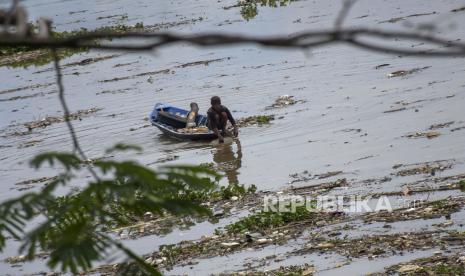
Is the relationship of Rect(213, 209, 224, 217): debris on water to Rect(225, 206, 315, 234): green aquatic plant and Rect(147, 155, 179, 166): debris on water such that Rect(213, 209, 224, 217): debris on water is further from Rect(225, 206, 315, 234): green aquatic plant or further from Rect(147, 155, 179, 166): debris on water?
Rect(147, 155, 179, 166): debris on water

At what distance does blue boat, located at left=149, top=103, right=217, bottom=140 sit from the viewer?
20484 millimetres

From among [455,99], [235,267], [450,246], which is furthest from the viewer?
[455,99]

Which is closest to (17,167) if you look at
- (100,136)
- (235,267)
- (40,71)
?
(100,136)

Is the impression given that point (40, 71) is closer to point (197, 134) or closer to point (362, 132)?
point (197, 134)

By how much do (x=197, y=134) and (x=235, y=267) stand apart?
10.1 meters

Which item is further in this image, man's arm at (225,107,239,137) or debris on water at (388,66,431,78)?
debris on water at (388,66,431,78)

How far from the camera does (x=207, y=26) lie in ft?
131

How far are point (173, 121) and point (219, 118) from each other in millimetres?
2418

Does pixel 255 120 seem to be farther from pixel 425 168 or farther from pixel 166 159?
pixel 425 168

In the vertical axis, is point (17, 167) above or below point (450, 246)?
below

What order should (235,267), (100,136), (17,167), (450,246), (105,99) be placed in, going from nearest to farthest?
(450,246) → (235,267) → (17,167) → (100,136) → (105,99)

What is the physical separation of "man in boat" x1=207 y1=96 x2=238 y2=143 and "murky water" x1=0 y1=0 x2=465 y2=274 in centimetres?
39

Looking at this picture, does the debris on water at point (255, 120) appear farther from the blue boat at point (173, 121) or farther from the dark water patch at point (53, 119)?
the dark water patch at point (53, 119)

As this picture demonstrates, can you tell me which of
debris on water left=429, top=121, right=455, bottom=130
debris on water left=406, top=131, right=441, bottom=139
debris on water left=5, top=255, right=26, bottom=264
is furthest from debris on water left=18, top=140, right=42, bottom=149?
debris on water left=5, top=255, right=26, bottom=264
